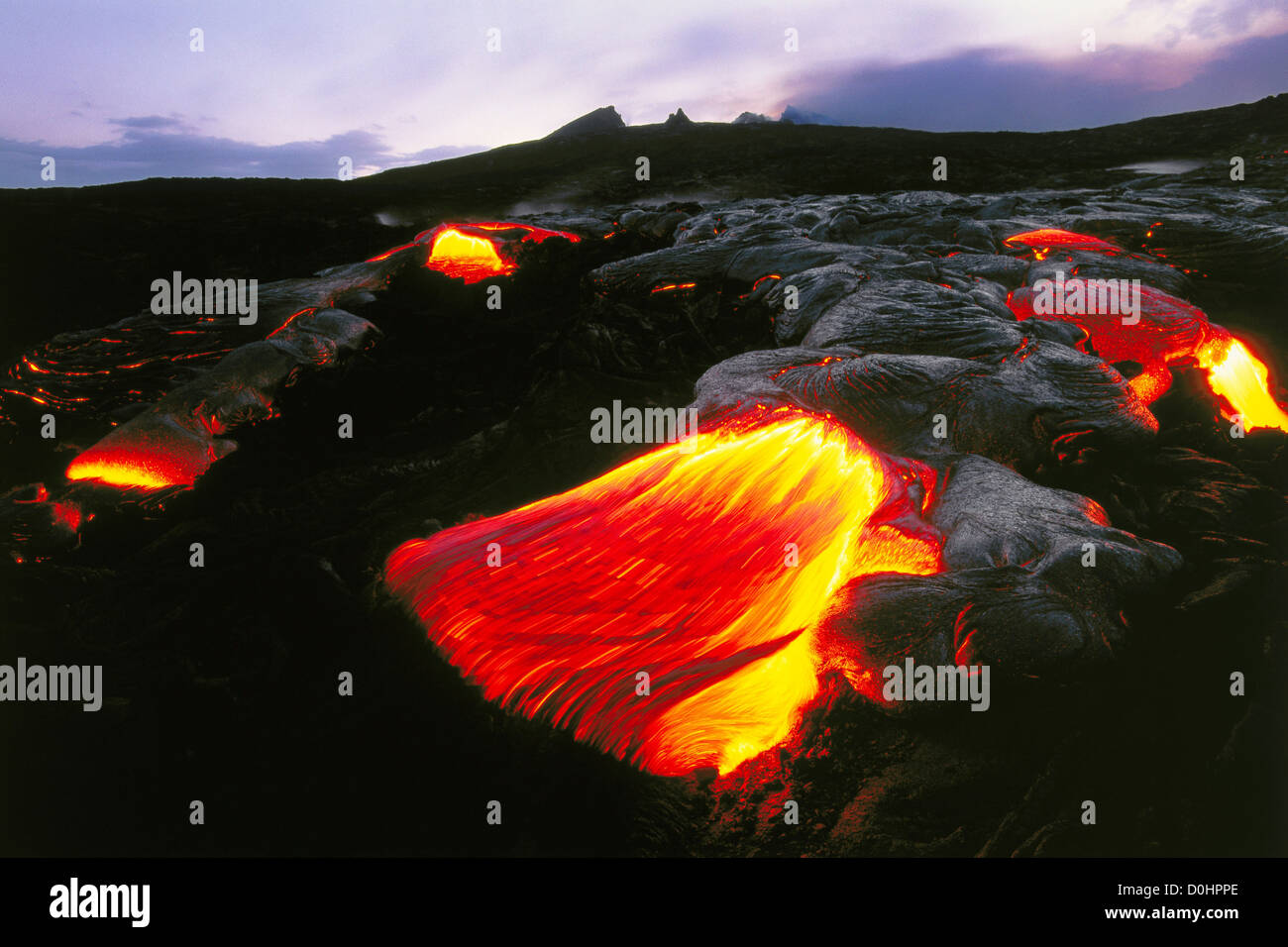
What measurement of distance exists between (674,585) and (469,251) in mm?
5911

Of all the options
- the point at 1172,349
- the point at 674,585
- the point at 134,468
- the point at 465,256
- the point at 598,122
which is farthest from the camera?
the point at 598,122

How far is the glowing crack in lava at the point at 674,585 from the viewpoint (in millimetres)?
2205

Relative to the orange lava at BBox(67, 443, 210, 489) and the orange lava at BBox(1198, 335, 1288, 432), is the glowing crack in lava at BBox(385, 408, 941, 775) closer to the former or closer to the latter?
the orange lava at BBox(67, 443, 210, 489)

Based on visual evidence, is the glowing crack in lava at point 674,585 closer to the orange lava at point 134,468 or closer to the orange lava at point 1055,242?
the orange lava at point 134,468

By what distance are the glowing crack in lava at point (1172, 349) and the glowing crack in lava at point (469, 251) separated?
526 centimetres

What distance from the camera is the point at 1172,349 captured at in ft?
14.3

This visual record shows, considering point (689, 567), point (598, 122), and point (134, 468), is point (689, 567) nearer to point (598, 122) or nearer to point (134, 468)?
point (134, 468)

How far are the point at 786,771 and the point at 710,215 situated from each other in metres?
9.39

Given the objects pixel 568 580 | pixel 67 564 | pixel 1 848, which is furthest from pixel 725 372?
pixel 1 848

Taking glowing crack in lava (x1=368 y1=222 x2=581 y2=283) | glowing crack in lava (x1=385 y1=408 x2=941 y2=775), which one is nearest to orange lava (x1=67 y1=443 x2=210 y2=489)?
glowing crack in lava (x1=385 y1=408 x2=941 y2=775)

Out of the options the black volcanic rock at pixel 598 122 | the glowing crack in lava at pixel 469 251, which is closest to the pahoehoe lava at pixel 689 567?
the glowing crack in lava at pixel 469 251

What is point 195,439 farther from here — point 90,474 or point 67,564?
point 67,564

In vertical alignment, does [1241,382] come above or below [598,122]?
below

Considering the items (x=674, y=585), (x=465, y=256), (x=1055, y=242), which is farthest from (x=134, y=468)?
(x=1055, y=242)
